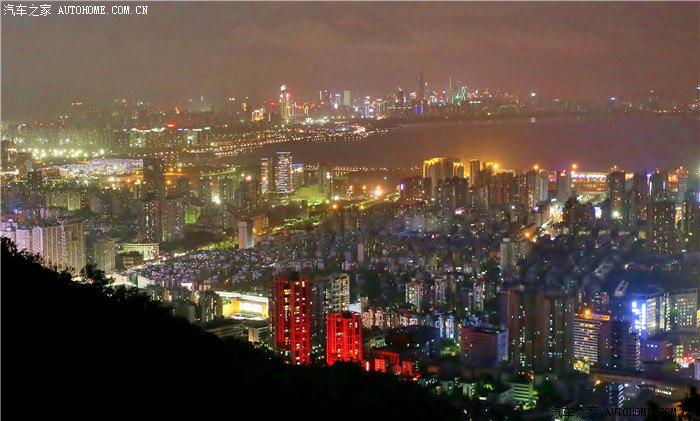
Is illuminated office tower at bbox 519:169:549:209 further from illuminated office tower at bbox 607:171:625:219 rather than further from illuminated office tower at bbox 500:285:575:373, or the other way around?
illuminated office tower at bbox 500:285:575:373

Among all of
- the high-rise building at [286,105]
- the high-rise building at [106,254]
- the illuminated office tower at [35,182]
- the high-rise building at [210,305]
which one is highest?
the high-rise building at [286,105]

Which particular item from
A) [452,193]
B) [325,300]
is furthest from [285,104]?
[325,300]

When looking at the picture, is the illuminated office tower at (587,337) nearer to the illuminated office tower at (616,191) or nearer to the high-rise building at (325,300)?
the high-rise building at (325,300)

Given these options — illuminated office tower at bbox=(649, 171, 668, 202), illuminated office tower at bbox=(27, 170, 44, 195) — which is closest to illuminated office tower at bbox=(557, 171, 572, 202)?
illuminated office tower at bbox=(649, 171, 668, 202)

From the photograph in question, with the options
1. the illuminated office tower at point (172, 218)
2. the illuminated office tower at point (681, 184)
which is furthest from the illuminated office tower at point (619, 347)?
the illuminated office tower at point (172, 218)

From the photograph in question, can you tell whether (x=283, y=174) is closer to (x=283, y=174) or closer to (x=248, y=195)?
(x=283, y=174)
